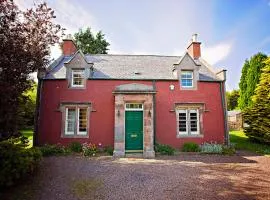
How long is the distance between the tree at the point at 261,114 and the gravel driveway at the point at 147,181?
6707 mm

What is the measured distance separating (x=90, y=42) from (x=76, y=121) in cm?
2806

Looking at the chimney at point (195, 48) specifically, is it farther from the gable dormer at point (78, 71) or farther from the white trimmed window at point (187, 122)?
the gable dormer at point (78, 71)

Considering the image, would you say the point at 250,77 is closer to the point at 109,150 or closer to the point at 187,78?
the point at 187,78

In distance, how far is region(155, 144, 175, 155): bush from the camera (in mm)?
14927

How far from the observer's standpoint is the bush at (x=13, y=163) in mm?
7211

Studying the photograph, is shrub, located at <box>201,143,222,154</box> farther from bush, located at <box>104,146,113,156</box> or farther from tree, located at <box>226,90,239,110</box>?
tree, located at <box>226,90,239,110</box>

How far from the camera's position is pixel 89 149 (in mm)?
14789

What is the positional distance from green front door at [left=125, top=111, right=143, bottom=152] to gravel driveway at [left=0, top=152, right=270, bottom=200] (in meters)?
3.49

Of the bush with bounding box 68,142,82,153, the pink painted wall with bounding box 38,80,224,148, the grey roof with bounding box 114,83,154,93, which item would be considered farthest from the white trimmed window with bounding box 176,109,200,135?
the bush with bounding box 68,142,82,153

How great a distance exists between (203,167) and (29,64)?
388 inches

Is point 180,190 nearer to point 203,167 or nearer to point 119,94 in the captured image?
point 203,167

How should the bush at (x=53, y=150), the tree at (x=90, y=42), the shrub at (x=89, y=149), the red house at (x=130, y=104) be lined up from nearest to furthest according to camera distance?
the bush at (x=53, y=150) < the shrub at (x=89, y=149) < the red house at (x=130, y=104) < the tree at (x=90, y=42)

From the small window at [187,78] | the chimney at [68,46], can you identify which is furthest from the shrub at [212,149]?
the chimney at [68,46]

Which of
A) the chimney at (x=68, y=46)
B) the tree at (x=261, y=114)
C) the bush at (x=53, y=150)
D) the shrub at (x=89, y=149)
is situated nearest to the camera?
the bush at (x=53, y=150)
